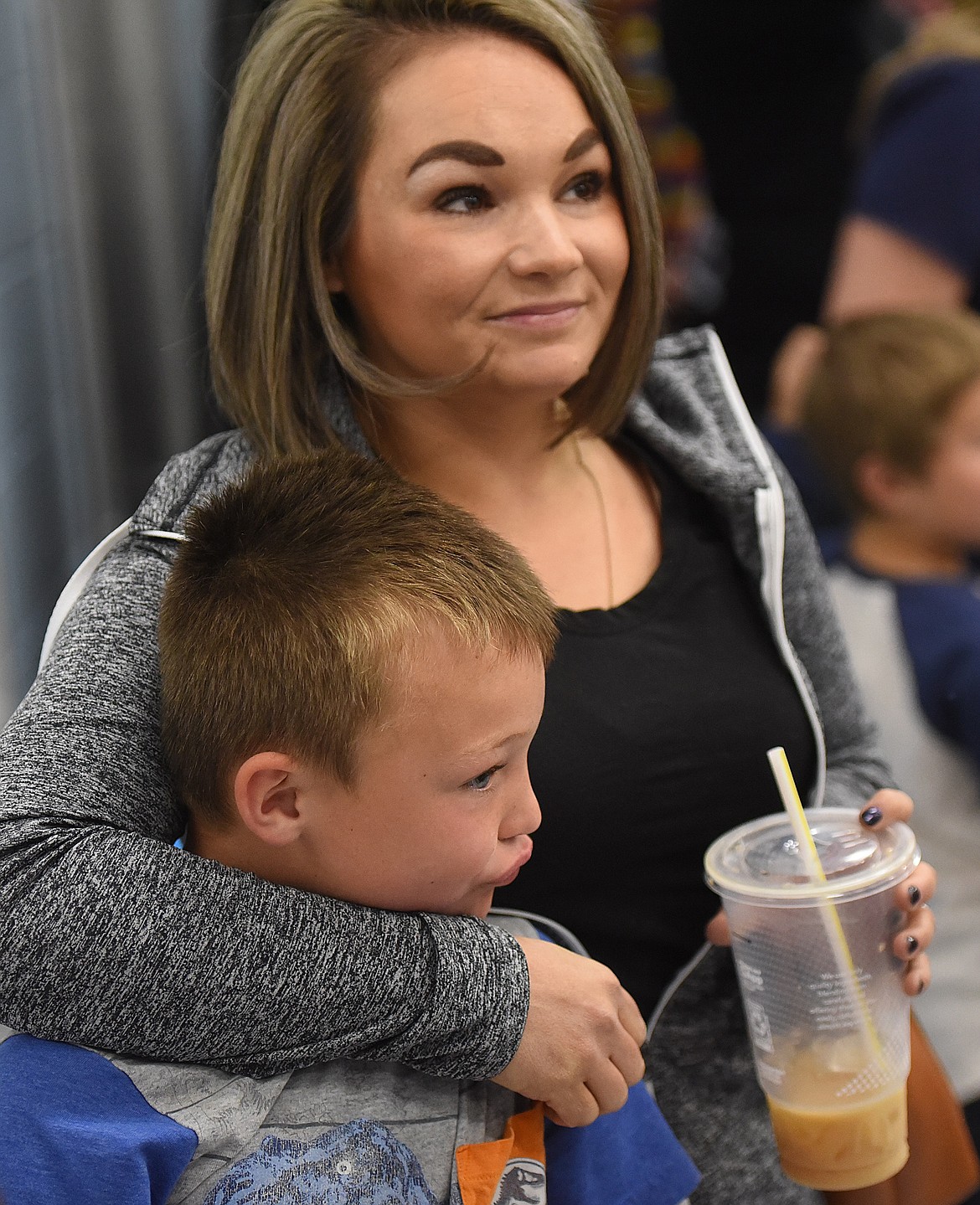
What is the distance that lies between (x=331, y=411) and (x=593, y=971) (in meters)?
0.57

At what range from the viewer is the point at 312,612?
1.06 metres

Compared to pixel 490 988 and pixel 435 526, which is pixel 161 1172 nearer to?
pixel 490 988

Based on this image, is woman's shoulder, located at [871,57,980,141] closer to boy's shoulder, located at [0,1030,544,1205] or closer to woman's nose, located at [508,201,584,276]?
A: woman's nose, located at [508,201,584,276]

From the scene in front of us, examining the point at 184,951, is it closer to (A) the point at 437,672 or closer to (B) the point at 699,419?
(A) the point at 437,672

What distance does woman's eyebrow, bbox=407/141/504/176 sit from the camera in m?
1.27

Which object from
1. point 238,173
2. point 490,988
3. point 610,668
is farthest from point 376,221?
point 490,988

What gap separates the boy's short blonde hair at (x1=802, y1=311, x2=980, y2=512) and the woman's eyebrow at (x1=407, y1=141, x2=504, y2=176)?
119 cm

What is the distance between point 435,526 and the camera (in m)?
1.12

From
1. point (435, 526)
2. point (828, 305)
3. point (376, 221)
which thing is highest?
point (376, 221)

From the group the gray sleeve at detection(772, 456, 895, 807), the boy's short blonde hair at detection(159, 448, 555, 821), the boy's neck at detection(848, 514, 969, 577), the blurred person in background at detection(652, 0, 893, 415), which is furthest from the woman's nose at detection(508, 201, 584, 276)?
the blurred person in background at detection(652, 0, 893, 415)

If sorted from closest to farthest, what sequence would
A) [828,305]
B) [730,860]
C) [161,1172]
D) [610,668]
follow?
[161,1172] → [730,860] → [610,668] → [828,305]

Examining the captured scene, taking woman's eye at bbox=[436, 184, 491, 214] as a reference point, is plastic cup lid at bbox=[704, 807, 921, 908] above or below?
below

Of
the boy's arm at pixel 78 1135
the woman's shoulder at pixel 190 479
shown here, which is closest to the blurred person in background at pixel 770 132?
the woman's shoulder at pixel 190 479

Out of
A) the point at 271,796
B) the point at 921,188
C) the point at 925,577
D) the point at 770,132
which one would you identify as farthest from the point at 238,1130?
the point at 770,132
